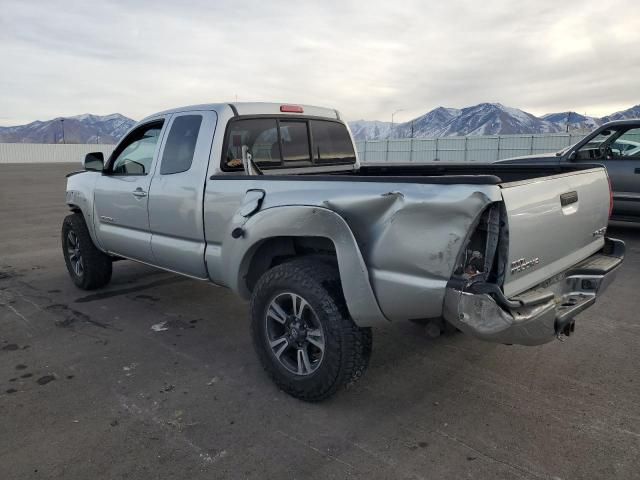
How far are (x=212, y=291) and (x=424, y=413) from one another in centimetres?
309

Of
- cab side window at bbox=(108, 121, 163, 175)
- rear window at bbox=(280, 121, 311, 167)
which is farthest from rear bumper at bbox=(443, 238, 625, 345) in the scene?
cab side window at bbox=(108, 121, 163, 175)

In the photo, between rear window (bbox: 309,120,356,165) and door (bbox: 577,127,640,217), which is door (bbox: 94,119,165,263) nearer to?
rear window (bbox: 309,120,356,165)

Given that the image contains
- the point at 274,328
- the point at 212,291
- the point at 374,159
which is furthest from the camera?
the point at 374,159

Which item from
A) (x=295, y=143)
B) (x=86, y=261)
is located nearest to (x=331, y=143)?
(x=295, y=143)

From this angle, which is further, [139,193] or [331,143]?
[331,143]

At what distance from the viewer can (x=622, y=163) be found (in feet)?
25.5

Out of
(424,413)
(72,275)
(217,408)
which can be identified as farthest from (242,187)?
(72,275)

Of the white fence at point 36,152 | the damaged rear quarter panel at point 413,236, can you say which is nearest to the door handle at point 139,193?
the damaged rear quarter panel at point 413,236

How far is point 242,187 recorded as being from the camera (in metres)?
3.37

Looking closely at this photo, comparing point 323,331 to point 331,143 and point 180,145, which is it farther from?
point 331,143

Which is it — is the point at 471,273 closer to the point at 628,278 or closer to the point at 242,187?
the point at 242,187

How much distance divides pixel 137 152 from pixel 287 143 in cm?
148

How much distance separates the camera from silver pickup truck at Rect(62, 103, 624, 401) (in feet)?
7.94

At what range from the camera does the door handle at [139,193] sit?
4.27 meters
